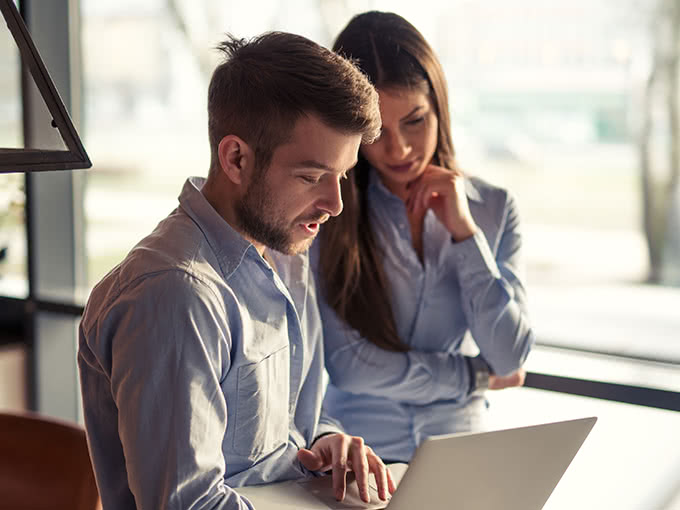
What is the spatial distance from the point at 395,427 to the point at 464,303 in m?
0.31

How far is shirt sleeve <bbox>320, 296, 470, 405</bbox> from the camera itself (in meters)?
1.71

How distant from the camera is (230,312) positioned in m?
1.29

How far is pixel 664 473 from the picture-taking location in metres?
2.25

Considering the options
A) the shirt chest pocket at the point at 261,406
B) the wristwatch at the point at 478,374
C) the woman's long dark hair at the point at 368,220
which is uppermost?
the woman's long dark hair at the point at 368,220

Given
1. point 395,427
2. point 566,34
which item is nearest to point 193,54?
point 566,34

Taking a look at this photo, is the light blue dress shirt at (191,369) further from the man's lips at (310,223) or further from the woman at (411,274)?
the woman at (411,274)

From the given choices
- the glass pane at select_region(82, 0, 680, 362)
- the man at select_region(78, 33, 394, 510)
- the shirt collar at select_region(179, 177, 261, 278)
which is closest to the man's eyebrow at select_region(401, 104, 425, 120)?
the man at select_region(78, 33, 394, 510)

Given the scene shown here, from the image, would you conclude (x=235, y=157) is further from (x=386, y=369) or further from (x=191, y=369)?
(x=386, y=369)

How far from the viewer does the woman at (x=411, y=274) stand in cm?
170

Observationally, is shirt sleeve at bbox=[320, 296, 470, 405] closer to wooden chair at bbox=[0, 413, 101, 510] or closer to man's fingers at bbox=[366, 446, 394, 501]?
man's fingers at bbox=[366, 446, 394, 501]

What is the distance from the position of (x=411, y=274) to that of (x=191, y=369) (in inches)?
29.0

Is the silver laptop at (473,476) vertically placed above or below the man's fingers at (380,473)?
above

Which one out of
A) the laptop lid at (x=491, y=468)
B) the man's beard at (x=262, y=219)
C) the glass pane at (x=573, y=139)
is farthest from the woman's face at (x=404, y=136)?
the glass pane at (x=573, y=139)

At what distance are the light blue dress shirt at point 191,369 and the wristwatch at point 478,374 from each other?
0.42 metres
